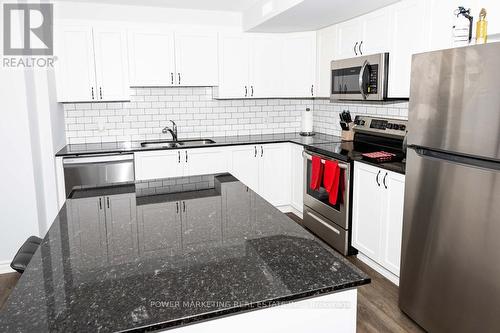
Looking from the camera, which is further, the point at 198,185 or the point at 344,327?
the point at 198,185

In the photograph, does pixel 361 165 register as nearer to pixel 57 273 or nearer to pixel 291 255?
pixel 291 255

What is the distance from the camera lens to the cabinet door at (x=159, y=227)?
4.66 feet

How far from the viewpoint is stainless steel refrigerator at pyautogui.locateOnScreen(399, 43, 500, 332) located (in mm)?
1839

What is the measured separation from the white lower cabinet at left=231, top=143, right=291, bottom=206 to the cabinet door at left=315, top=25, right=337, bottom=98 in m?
0.77

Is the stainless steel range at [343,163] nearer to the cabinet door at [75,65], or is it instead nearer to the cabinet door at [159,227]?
the cabinet door at [159,227]

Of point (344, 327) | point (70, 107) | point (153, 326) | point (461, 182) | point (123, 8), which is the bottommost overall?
point (344, 327)

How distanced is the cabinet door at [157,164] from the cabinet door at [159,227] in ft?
6.97

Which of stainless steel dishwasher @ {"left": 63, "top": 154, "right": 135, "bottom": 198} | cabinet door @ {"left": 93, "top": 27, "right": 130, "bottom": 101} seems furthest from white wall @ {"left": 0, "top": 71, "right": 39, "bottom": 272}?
cabinet door @ {"left": 93, "top": 27, "right": 130, "bottom": 101}

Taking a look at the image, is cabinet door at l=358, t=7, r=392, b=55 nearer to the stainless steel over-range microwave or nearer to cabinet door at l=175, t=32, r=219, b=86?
the stainless steel over-range microwave

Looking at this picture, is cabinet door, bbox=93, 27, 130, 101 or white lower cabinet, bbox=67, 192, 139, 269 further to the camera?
cabinet door, bbox=93, 27, 130, 101

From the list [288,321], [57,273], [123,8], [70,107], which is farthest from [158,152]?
[288,321]

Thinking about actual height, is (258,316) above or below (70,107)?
below

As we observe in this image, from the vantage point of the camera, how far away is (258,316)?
111 centimetres

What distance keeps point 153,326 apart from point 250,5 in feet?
12.5
